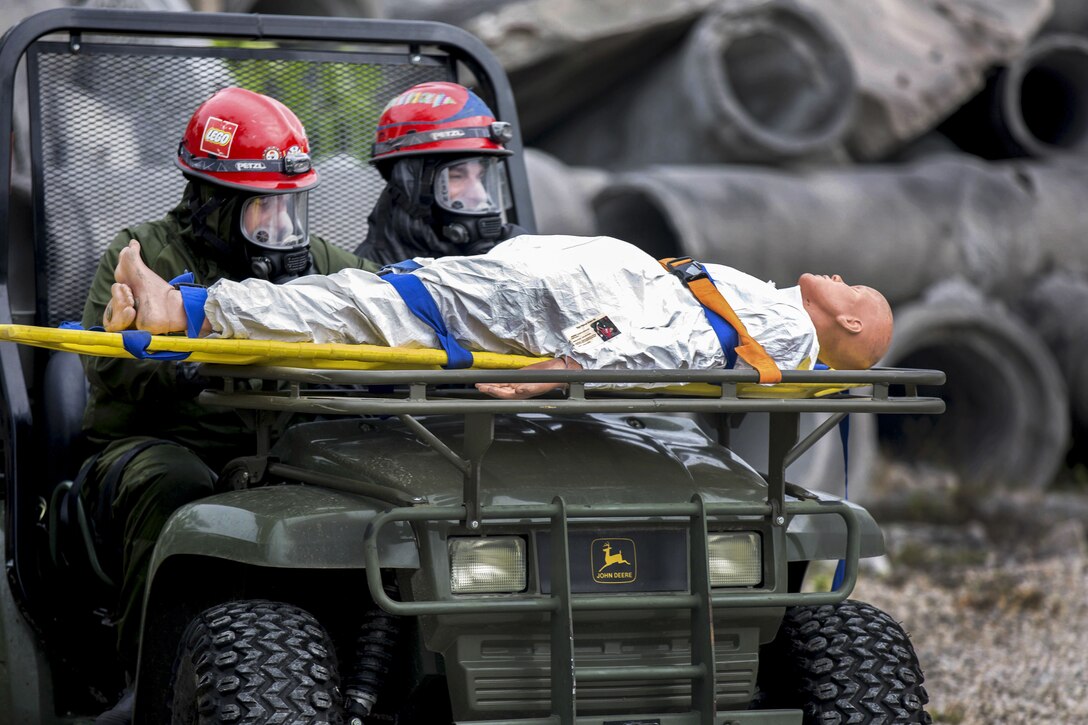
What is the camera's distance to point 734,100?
38.1ft

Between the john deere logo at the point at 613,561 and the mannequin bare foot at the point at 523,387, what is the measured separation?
0.36 metres

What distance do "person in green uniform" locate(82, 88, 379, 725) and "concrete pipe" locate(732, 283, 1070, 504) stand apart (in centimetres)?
632

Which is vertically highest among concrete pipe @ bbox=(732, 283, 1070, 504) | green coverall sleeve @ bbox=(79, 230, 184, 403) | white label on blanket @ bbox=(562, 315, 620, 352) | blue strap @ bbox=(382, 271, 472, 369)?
blue strap @ bbox=(382, 271, 472, 369)

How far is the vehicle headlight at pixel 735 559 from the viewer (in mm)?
3648

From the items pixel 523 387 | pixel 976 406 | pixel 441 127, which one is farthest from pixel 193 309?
pixel 976 406

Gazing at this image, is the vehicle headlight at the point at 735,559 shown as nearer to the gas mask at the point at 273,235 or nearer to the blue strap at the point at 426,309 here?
the blue strap at the point at 426,309

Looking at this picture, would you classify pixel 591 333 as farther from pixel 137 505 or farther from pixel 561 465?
pixel 137 505

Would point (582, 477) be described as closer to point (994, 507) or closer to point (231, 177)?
point (231, 177)

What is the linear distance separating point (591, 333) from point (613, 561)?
496mm

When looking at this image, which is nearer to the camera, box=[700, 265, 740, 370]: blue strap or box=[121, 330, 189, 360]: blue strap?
box=[121, 330, 189, 360]: blue strap

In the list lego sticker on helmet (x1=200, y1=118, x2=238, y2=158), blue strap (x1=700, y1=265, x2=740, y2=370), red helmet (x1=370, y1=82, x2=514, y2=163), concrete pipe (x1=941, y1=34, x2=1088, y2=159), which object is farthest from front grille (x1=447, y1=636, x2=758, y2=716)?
concrete pipe (x1=941, y1=34, x2=1088, y2=159)

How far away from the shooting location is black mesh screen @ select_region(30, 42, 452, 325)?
194 inches

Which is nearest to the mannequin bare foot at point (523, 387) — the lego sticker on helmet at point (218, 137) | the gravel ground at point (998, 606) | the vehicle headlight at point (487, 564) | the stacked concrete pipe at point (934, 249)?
the vehicle headlight at point (487, 564)

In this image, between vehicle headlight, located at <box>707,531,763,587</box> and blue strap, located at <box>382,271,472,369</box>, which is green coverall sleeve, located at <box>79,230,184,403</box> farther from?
vehicle headlight, located at <box>707,531,763,587</box>
